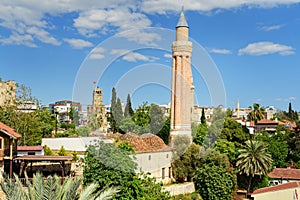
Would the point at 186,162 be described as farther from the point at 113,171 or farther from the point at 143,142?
the point at 113,171

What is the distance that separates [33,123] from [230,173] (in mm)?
15420

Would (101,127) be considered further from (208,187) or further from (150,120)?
(208,187)

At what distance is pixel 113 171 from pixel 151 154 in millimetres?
6142

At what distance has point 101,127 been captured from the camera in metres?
23.1

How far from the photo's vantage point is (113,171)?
50.5 feet

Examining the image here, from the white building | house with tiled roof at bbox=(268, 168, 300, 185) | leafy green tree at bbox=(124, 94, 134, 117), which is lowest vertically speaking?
house with tiled roof at bbox=(268, 168, 300, 185)

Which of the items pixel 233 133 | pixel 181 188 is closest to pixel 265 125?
pixel 233 133

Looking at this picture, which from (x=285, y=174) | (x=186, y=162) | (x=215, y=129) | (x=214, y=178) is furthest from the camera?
(x=285, y=174)

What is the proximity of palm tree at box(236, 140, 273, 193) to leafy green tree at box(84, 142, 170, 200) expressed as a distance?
38.2ft

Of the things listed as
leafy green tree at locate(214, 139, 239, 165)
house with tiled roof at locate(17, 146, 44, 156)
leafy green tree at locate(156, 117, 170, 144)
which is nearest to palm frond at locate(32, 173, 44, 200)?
house with tiled roof at locate(17, 146, 44, 156)

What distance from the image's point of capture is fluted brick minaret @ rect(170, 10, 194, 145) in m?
28.2

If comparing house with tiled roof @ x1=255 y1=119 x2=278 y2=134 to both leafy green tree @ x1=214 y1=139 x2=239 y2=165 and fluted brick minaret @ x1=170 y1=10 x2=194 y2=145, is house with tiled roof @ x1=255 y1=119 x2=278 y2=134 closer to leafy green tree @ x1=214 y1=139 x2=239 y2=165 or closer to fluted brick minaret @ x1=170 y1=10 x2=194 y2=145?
fluted brick minaret @ x1=170 y1=10 x2=194 y2=145

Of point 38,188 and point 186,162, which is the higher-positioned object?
point 38,188

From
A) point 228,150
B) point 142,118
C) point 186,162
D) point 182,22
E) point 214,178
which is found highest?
point 182,22
